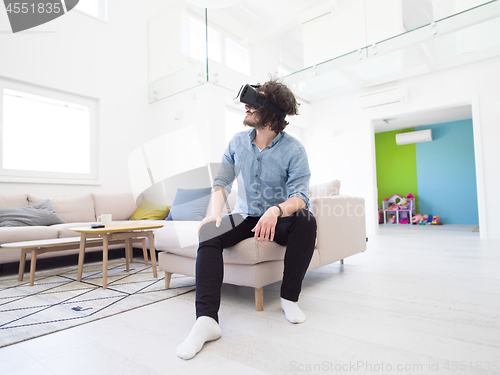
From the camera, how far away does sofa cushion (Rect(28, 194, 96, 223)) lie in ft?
10.6

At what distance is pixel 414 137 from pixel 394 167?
88 cm

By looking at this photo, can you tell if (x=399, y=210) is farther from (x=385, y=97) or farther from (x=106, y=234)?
(x=106, y=234)

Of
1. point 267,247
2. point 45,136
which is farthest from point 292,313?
point 45,136

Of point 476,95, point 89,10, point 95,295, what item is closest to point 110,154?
point 89,10

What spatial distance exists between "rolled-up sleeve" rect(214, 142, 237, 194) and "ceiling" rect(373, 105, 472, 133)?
18.0 feet

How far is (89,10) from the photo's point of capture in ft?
13.3

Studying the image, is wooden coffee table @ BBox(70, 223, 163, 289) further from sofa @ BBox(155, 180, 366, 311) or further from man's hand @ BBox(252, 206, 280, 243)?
man's hand @ BBox(252, 206, 280, 243)

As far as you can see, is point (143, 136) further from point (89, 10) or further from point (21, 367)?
point (21, 367)

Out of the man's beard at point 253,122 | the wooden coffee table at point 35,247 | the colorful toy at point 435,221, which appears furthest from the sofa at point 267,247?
the colorful toy at point 435,221

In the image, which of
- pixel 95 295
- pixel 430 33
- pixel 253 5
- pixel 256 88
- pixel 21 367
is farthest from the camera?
pixel 253 5

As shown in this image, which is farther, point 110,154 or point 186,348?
point 110,154

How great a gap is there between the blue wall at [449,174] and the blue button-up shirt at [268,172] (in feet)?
22.9

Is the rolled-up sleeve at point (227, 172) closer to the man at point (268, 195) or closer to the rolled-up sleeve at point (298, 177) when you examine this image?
the man at point (268, 195)

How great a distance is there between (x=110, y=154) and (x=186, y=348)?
3.58 m
